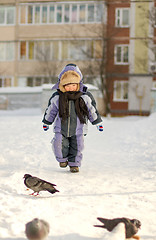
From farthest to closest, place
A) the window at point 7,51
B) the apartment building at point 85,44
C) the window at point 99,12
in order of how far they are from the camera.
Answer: the window at point 7,51 → the window at point 99,12 → the apartment building at point 85,44

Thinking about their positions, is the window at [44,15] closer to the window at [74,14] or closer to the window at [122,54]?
the window at [74,14]

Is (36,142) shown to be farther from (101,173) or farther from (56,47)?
(56,47)

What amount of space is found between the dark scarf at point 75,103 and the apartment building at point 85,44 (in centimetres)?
1790

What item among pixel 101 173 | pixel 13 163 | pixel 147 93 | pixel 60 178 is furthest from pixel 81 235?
pixel 147 93

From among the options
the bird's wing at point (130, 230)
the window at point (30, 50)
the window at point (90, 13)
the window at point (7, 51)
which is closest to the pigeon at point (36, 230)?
the bird's wing at point (130, 230)

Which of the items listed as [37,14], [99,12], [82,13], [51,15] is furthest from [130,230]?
[37,14]

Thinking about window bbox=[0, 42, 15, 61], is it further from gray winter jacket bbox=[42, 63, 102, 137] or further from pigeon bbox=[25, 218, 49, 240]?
pigeon bbox=[25, 218, 49, 240]

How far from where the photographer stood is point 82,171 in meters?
5.27

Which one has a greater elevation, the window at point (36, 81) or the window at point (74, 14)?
the window at point (74, 14)

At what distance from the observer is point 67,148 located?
5.26 metres

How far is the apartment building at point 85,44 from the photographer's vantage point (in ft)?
77.9

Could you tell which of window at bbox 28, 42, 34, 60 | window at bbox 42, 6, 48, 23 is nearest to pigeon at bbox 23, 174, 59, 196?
window at bbox 28, 42, 34, 60

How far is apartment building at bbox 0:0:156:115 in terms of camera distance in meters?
23.8

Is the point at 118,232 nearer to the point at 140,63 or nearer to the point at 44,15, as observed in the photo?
the point at 140,63
